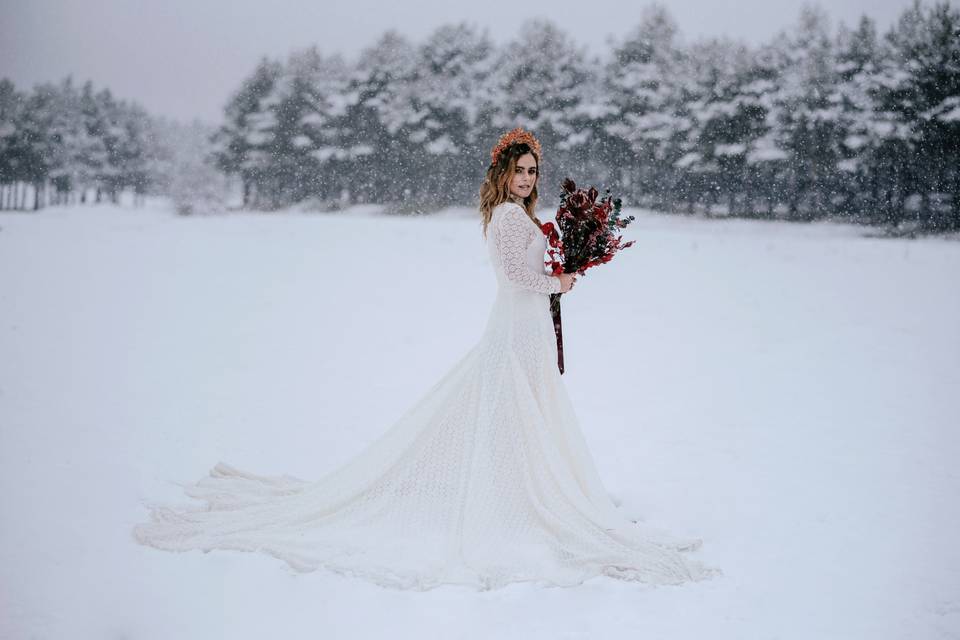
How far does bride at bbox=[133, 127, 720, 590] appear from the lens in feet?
9.18

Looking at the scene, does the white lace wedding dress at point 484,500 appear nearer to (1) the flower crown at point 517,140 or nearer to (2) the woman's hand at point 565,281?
(2) the woman's hand at point 565,281

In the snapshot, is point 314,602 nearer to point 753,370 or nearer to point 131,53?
point 753,370

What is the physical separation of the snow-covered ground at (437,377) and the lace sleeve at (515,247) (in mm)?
1189

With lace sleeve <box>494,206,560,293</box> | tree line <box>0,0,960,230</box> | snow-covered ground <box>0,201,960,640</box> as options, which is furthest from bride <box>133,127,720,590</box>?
tree line <box>0,0,960,230</box>

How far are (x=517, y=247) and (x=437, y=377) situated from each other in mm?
3743

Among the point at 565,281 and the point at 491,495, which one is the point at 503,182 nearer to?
the point at 565,281

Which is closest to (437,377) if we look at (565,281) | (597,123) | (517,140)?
(565,281)

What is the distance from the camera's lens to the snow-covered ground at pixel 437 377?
2561 millimetres

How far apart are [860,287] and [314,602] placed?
8802mm

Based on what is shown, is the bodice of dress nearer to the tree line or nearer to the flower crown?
the flower crown

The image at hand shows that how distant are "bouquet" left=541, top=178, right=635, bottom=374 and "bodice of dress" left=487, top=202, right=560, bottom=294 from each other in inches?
3.2

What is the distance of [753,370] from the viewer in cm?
689

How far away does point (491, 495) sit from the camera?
302 cm

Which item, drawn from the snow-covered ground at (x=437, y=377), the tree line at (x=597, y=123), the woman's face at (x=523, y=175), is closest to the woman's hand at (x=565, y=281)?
the woman's face at (x=523, y=175)
